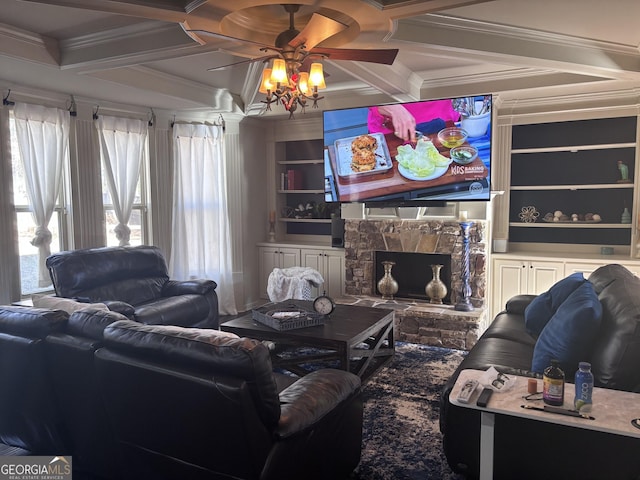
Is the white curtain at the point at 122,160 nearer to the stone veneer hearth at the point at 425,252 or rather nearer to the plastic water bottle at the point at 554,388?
the stone veneer hearth at the point at 425,252

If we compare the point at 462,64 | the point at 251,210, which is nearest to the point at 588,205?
the point at 462,64

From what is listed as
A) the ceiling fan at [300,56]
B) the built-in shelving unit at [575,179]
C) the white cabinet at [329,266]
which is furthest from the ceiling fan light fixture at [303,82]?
the white cabinet at [329,266]

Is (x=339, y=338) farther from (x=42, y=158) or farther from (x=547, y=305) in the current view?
(x=42, y=158)

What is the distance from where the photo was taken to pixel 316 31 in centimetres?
282

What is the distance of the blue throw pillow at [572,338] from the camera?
103 inches

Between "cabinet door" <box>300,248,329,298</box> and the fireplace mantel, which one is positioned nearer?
the fireplace mantel

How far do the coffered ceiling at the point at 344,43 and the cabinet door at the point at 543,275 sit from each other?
1.75 m

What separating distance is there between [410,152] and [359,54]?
97.6 inches

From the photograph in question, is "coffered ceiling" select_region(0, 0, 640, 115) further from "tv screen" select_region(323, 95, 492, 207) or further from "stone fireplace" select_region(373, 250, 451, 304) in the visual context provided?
"stone fireplace" select_region(373, 250, 451, 304)

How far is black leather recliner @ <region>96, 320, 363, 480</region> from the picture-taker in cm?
196

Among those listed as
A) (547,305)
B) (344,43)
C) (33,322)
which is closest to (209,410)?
(33,322)

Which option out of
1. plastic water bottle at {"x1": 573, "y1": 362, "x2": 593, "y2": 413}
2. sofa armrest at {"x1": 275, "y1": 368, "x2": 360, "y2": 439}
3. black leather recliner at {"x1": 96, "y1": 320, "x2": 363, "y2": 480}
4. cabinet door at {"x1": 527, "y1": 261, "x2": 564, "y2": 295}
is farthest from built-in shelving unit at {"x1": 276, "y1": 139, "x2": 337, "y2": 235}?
plastic water bottle at {"x1": 573, "y1": 362, "x2": 593, "y2": 413}

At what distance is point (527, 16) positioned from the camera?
11.0ft

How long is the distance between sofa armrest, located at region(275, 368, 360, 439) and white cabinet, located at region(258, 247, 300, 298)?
3955 millimetres
